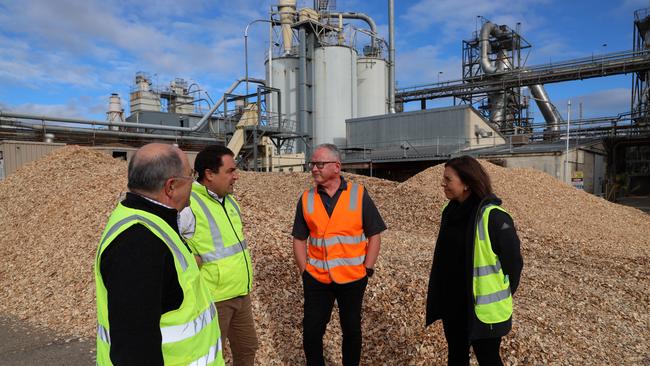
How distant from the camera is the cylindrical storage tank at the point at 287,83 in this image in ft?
98.5

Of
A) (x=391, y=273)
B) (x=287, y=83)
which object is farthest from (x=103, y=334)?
(x=287, y=83)

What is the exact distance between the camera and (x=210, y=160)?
2.80 meters

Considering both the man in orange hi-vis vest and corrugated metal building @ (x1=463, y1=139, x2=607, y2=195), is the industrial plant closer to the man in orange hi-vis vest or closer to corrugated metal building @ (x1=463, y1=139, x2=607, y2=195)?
corrugated metal building @ (x1=463, y1=139, x2=607, y2=195)

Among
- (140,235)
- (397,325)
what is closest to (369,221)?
(397,325)

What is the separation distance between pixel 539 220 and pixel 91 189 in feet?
34.5

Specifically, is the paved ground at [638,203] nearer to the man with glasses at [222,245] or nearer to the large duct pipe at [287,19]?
the man with glasses at [222,245]

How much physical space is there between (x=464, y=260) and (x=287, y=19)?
1231 inches

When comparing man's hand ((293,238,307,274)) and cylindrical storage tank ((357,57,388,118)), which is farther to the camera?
cylindrical storage tank ((357,57,388,118))

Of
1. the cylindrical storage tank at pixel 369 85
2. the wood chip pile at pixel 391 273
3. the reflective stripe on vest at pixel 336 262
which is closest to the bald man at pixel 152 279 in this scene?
the reflective stripe on vest at pixel 336 262

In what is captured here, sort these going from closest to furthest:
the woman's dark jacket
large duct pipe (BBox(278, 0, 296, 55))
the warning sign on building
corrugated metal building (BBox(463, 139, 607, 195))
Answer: the woman's dark jacket
the warning sign on building
corrugated metal building (BBox(463, 139, 607, 195))
large duct pipe (BBox(278, 0, 296, 55))

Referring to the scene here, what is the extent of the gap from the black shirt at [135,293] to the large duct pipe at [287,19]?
3122cm

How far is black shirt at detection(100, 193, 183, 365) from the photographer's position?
135 centimetres

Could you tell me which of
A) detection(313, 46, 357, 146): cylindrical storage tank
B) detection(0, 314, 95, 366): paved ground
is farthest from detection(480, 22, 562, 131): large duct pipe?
detection(0, 314, 95, 366): paved ground

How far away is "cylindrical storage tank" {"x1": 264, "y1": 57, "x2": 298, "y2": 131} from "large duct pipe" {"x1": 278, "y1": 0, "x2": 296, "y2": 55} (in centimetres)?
113
